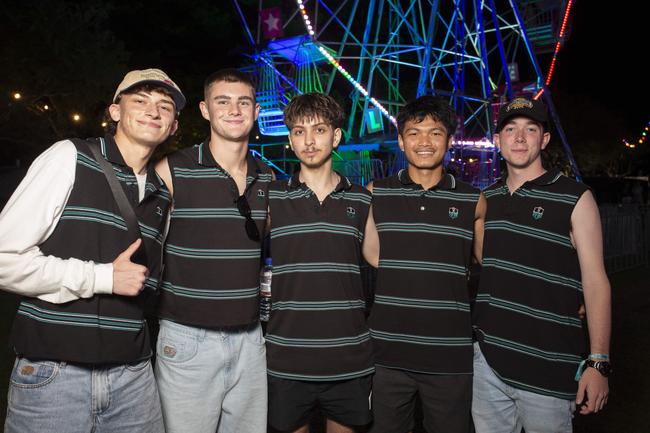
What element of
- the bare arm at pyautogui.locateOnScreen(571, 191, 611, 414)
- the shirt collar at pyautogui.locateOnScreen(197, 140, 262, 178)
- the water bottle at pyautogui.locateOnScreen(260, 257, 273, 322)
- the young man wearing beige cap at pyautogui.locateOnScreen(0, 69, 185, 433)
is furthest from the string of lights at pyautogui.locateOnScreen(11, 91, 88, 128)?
the bare arm at pyautogui.locateOnScreen(571, 191, 611, 414)

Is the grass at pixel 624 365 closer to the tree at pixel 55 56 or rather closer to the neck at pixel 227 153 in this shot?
the neck at pixel 227 153

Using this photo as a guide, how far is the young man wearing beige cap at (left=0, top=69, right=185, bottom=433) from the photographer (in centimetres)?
222

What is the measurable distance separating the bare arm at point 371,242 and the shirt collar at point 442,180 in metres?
0.32

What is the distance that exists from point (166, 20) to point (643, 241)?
16889 mm

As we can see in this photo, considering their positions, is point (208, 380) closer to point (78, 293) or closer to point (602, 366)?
point (78, 293)

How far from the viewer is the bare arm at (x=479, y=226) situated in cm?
331

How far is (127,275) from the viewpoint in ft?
7.61

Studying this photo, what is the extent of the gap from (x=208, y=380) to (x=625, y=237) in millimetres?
12858

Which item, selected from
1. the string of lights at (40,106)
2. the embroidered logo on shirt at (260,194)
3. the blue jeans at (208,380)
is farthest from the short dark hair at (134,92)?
the string of lights at (40,106)

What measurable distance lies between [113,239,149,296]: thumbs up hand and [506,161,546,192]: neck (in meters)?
2.32

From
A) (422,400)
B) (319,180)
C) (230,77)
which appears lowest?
(422,400)

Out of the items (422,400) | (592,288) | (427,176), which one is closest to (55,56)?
(427,176)

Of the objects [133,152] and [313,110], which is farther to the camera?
[313,110]

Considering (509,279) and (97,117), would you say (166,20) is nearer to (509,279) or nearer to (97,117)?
(97,117)
